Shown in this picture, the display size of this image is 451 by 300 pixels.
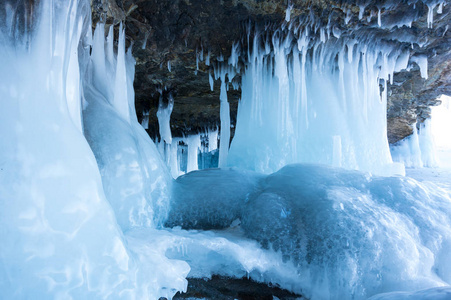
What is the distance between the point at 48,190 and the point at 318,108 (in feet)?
17.0

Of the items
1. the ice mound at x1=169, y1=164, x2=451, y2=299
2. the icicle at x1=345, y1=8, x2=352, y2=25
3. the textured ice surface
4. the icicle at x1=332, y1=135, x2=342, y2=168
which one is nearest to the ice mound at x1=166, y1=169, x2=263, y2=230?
the ice mound at x1=169, y1=164, x2=451, y2=299

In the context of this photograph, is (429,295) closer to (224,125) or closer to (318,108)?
(318,108)

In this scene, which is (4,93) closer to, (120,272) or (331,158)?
(120,272)

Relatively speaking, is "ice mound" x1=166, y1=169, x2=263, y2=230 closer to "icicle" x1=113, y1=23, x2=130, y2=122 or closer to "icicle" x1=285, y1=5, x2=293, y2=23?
"icicle" x1=113, y1=23, x2=130, y2=122

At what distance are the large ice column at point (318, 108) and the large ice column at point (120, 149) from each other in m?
2.33

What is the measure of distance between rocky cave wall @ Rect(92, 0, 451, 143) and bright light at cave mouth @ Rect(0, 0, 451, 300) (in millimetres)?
230

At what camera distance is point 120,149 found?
11.4 feet

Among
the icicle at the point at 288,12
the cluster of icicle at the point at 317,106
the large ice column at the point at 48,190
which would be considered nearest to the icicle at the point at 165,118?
the cluster of icicle at the point at 317,106

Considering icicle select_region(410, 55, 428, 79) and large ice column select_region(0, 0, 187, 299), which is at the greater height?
icicle select_region(410, 55, 428, 79)

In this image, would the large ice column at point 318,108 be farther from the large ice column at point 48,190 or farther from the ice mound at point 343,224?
the large ice column at point 48,190

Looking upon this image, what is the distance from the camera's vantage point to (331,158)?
5586 millimetres

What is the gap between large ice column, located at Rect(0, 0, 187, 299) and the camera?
1616 millimetres

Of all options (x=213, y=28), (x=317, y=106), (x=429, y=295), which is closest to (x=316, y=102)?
(x=317, y=106)

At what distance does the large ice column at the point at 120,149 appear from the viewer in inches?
Answer: 131
